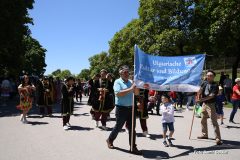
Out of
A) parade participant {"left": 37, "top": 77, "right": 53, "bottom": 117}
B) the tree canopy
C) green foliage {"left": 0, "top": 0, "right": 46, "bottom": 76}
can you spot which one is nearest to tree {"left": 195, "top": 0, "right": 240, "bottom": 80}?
the tree canopy

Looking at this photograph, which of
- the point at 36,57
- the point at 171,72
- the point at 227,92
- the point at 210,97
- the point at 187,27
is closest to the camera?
the point at 171,72

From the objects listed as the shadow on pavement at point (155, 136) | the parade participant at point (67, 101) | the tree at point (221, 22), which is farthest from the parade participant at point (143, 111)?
the tree at point (221, 22)

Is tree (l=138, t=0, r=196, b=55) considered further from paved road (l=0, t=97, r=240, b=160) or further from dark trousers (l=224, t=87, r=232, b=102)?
paved road (l=0, t=97, r=240, b=160)

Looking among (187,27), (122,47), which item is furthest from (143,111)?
(122,47)

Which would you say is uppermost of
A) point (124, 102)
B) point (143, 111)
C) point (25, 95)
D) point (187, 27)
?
point (187, 27)

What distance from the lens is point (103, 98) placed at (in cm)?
1180

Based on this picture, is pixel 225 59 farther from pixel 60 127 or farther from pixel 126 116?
pixel 126 116

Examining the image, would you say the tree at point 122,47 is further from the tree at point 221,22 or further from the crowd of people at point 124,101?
the crowd of people at point 124,101

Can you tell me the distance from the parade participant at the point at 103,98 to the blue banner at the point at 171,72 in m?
3.21

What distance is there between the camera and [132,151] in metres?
7.98

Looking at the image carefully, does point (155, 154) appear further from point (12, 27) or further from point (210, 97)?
point (12, 27)

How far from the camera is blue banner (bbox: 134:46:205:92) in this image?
857 cm

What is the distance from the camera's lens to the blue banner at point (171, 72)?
8570 millimetres

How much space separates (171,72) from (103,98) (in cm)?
357
